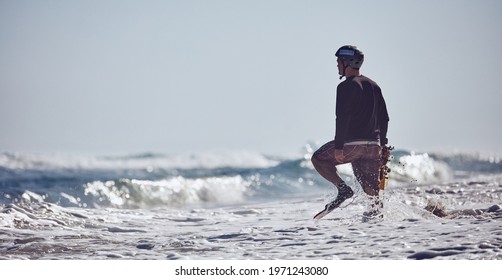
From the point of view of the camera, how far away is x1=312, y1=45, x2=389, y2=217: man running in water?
741cm

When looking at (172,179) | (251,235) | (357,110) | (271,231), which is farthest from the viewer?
(172,179)

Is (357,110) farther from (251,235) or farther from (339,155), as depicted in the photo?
(251,235)

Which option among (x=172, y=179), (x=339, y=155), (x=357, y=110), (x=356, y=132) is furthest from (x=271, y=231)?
(x=172, y=179)

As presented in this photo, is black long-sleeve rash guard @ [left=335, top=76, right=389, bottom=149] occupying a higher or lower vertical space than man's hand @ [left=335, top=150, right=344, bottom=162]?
higher

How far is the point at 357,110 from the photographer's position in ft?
24.4

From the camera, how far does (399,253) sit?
250 inches

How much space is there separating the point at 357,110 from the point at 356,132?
0.67 ft

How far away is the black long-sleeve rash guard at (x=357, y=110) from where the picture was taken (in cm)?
739

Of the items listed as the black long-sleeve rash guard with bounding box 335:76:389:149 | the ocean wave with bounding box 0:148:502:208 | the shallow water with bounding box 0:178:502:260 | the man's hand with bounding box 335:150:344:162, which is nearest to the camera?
the shallow water with bounding box 0:178:502:260

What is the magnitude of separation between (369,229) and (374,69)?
Answer: 9.53 feet

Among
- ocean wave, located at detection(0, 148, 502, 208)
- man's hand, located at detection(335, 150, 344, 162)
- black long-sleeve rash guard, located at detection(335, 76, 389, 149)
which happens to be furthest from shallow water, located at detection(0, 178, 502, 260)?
ocean wave, located at detection(0, 148, 502, 208)

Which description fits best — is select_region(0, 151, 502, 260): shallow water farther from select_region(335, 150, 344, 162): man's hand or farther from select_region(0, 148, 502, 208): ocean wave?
select_region(0, 148, 502, 208): ocean wave

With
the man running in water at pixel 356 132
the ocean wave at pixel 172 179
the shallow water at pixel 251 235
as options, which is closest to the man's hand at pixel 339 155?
the man running in water at pixel 356 132
